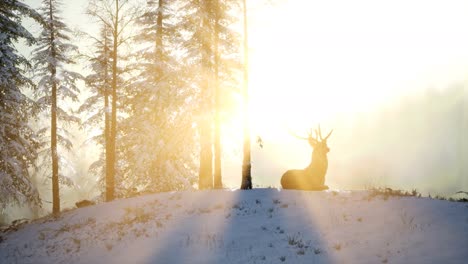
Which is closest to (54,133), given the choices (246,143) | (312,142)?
(246,143)

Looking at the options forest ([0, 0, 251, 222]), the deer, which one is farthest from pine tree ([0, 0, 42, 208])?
the deer

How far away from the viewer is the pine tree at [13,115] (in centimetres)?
1538

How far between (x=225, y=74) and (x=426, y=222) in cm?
1420

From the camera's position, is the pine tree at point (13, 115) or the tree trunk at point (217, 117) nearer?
the pine tree at point (13, 115)

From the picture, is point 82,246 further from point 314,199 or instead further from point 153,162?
point 153,162

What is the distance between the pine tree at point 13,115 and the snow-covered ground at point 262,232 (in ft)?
7.83

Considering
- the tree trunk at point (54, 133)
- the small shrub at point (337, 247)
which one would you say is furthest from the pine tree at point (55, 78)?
the small shrub at point (337, 247)

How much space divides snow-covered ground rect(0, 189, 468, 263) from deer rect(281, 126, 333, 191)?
132 cm

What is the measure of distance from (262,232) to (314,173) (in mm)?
5716

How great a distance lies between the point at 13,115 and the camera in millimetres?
16016

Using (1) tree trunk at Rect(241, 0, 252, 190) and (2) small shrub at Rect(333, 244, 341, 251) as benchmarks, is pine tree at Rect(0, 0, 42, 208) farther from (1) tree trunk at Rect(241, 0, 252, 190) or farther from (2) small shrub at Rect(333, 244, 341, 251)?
(2) small shrub at Rect(333, 244, 341, 251)

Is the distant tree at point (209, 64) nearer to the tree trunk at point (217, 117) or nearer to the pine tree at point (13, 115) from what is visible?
the tree trunk at point (217, 117)

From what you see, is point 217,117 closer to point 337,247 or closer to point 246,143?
point 246,143

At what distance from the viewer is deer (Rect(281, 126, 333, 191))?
48.9 ft
